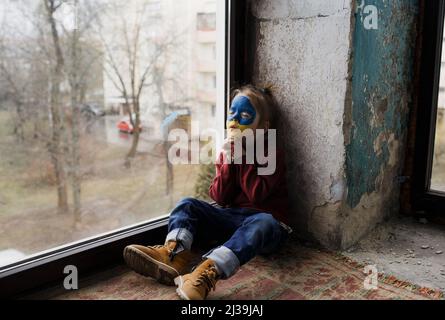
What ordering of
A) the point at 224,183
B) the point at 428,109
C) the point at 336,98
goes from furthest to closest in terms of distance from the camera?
the point at 428,109 → the point at 224,183 → the point at 336,98

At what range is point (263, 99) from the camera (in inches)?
54.3

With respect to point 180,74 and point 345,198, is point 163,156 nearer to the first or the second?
point 180,74

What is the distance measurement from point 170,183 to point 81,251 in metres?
2.71

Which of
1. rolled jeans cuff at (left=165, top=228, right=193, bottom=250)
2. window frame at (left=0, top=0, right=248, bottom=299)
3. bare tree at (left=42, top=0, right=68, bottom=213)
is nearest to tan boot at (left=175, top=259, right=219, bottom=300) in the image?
rolled jeans cuff at (left=165, top=228, right=193, bottom=250)

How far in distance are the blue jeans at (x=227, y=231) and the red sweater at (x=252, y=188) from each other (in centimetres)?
4

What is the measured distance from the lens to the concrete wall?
127cm

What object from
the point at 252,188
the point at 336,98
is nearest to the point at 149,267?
the point at 252,188

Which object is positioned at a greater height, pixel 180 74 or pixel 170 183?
pixel 180 74

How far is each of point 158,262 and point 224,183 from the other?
38 cm

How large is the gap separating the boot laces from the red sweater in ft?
1.10

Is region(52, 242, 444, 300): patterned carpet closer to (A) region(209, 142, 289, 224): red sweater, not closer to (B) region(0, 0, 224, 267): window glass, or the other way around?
(A) region(209, 142, 289, 224): red sweater

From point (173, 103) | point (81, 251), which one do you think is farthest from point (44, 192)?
point (81, 251)

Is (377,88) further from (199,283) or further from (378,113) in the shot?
(199,283)
